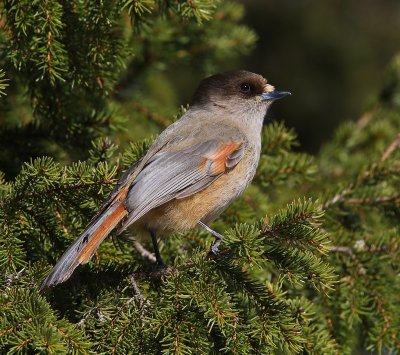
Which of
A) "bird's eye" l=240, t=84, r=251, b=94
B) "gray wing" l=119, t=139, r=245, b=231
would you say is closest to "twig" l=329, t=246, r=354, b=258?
"gray wing" l=119, t=139, r=245, b=231

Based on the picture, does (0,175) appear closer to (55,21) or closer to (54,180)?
(54,180)

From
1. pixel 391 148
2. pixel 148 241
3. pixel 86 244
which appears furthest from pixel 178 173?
pixel 391 148

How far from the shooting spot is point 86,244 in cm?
316

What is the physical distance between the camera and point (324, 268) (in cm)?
303

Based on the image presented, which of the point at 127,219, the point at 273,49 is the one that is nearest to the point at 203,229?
the point at 127,219

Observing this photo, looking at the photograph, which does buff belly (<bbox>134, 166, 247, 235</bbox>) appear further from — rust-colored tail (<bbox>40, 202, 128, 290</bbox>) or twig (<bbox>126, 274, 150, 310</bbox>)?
twig (<bbox>126, 274, 150, 310</bbox>)

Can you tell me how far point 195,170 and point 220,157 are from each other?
8.2 inches

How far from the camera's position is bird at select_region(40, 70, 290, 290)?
11.3ft

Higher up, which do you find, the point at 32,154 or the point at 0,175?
the point at 0,175

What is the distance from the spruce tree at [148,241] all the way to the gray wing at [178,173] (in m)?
0.14

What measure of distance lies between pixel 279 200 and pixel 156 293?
1.73 metres

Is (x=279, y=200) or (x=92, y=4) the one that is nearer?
(x=92, y=4)

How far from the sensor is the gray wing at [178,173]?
11.9 ft

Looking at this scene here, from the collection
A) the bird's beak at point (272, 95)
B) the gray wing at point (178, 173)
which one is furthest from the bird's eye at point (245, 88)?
the gray wing at point (178, 173)
